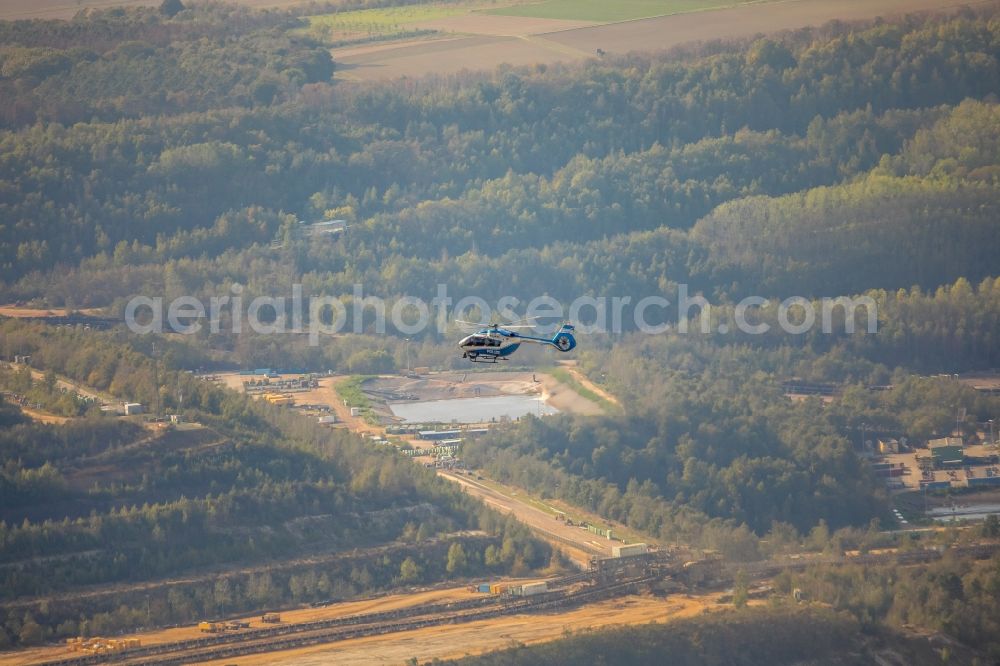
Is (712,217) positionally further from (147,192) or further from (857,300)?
(147,192)

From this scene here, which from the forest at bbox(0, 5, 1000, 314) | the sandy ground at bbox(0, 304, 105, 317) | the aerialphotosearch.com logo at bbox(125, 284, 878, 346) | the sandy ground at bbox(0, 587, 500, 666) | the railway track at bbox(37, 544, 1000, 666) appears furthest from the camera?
the forest at bbox(0, 5, 1000, 314)

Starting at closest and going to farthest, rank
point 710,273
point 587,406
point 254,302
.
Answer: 1. point 587,406
2. point 254,302
3. point 710,273

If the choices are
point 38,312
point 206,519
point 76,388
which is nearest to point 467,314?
point 38,312

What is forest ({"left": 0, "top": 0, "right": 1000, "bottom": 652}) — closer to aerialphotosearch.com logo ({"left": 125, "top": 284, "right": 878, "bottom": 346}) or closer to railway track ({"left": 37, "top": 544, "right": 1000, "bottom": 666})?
aerialphotosearch.com logo ({"left": 125, "top": 284, "right": 878, "bottom": 346})

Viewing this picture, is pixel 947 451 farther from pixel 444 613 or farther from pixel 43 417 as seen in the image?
pixel 43 417

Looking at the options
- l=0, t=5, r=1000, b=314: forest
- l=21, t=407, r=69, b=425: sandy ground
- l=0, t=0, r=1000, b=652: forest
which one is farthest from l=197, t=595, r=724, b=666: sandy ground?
l=0, t=5, r=1000, b=314: forest

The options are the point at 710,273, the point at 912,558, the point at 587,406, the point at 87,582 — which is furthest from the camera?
the point at 710,273

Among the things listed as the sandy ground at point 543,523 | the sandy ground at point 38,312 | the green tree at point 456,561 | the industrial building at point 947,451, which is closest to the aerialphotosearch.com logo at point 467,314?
the sandy ground at point 38,312

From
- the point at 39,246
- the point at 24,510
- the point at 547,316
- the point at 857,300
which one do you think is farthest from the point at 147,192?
the point at 24,510
